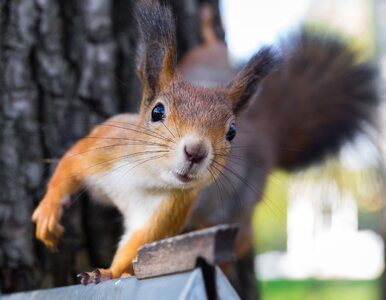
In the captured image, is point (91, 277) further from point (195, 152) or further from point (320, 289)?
point (320, 289)

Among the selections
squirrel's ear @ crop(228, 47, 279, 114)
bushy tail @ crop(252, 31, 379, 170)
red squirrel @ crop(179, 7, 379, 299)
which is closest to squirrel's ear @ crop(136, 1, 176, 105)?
squirrel's ear @ crop(228, 47, 279, 114)

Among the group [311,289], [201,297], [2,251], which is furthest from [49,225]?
[311,289]

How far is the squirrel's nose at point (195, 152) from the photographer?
1177 mm

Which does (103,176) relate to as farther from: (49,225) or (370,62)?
(370,62)

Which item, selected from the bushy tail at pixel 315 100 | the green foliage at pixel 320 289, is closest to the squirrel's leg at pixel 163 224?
the bushy tail at pixel 315 100

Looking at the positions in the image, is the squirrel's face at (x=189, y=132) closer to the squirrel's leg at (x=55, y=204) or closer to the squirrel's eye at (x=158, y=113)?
the squirrel's eye at (x=158, y=113)

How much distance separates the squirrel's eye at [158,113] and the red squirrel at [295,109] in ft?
2.82

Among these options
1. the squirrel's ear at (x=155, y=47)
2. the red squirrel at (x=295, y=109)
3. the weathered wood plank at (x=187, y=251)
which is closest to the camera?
the weathered wood plank at (x=187, y=251)

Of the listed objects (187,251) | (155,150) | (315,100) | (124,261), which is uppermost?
(315,100)

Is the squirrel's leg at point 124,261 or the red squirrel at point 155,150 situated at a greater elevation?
the red squirrel at point 155,150

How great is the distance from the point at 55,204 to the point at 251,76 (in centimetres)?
49

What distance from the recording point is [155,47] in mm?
1296

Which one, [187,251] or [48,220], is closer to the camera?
[187,251]

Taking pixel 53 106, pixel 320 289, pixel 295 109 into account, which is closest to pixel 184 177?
pixel 53 106
